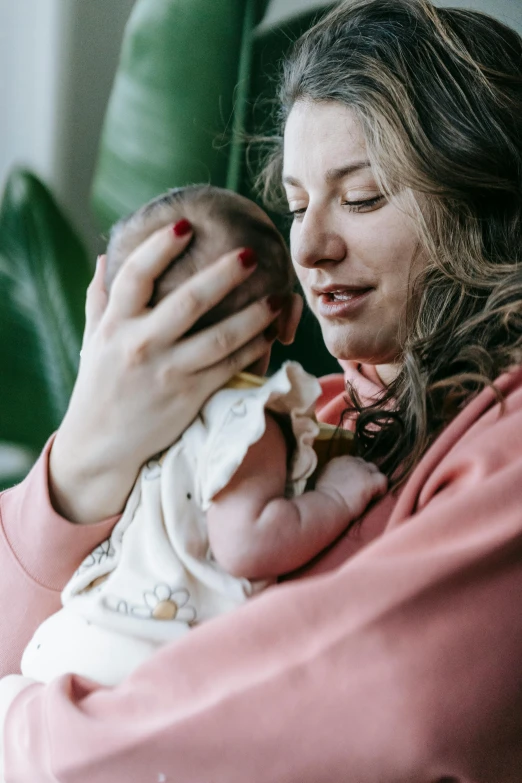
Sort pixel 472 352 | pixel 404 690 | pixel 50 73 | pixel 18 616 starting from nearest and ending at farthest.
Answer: pixel 404 690 → pixel 472 352 → pixel 18 616 → pixel 50 73

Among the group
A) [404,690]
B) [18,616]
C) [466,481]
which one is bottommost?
[18,616]

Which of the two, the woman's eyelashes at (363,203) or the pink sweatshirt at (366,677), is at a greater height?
the woman's eyelashes at (363,203)

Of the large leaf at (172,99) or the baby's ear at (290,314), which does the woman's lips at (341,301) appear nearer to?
the baby's ear at (290,314)

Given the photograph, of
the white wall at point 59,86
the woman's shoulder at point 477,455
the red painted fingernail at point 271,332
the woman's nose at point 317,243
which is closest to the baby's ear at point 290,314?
the red painted fingernail at point 271,332

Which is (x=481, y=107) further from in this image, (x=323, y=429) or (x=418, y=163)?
(x=323, y=429)

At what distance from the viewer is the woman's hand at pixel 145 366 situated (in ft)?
3.02

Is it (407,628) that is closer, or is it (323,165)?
(407,628)

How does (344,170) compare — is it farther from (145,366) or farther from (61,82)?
(61,82)

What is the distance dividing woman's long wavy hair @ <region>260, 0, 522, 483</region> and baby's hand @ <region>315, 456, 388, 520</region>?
7cm

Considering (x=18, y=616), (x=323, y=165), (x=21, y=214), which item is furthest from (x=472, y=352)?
(x=21, y=214)

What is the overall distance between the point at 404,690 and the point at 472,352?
422mm

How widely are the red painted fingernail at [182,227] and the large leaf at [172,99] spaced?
0.88 metres

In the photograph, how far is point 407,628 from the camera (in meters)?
0.70

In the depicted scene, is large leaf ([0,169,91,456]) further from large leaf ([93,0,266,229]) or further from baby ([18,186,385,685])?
baby ([18,186,385,685])
